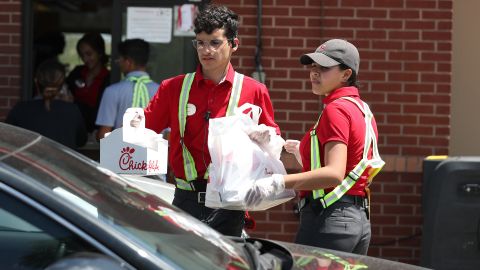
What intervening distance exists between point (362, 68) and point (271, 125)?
292 centimetres

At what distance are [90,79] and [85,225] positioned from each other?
6332mm

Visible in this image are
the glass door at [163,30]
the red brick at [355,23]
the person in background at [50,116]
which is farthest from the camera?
the glass door at [163,30]

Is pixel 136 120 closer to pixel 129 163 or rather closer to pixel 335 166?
pixel 129 163

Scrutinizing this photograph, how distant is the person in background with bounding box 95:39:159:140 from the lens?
7.62 metres

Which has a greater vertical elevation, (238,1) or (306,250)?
(238,1)

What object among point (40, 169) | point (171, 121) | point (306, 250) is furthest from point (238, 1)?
point (40, 169)

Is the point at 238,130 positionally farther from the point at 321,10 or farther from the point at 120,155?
the point at 321,10

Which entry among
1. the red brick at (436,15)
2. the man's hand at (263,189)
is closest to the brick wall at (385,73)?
the red brick at (436,15)

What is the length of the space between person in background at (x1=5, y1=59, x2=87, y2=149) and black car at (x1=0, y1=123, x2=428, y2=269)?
12.6 feet

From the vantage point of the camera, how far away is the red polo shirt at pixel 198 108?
5172mm

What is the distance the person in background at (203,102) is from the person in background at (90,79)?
359cm

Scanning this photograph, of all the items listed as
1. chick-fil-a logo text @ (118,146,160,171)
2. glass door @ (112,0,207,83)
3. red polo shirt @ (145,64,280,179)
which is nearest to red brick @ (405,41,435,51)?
glass door @ (112,0,207,83)

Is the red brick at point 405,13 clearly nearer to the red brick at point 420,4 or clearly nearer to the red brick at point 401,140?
the red brick at point 420,4

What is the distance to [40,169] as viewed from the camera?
318 cm
